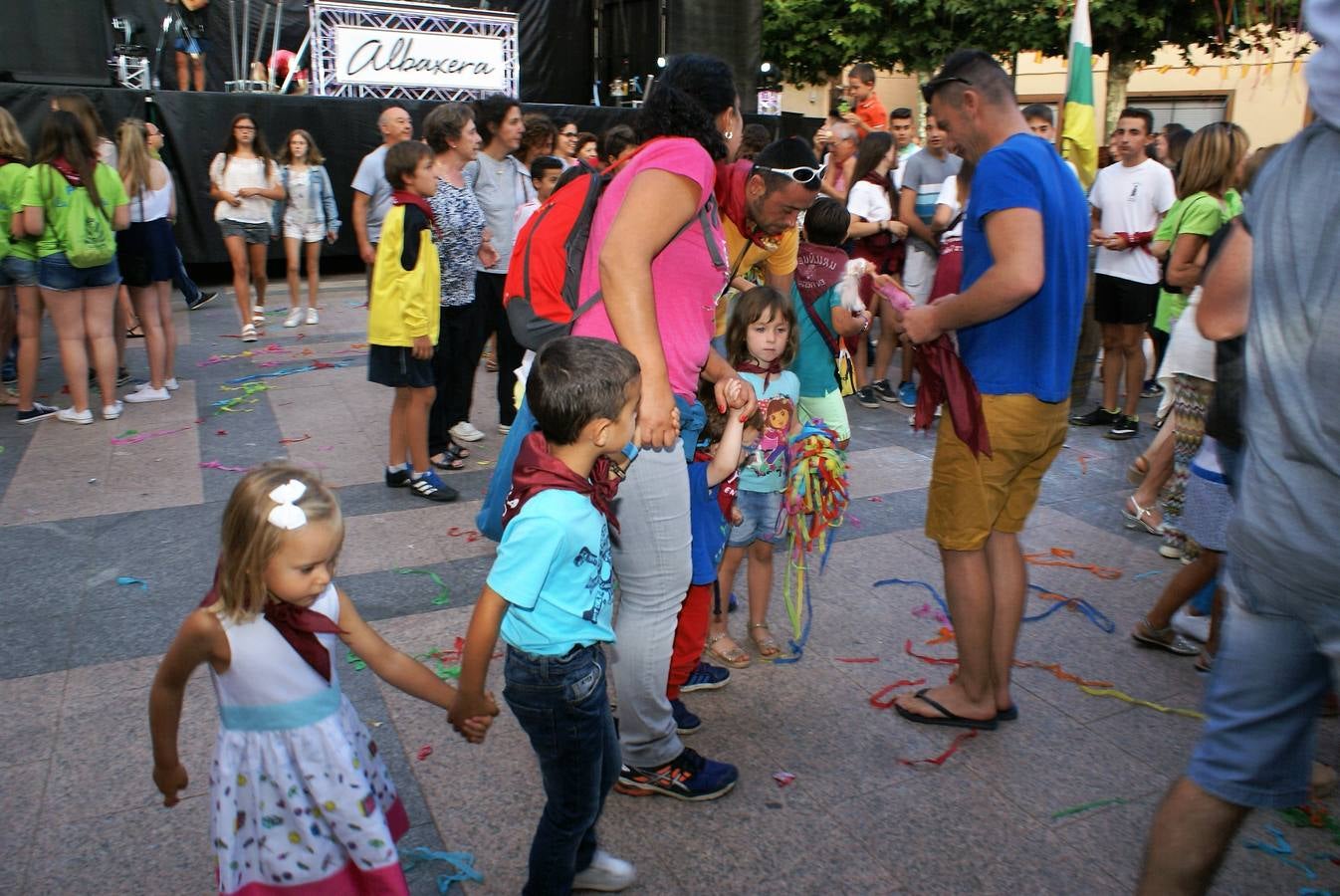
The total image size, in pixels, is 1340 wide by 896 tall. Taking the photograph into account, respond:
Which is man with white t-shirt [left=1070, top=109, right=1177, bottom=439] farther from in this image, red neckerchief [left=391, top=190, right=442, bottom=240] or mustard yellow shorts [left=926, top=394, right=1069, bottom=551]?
red neckerchief [left=391, top=190, right=442, bottom=240]

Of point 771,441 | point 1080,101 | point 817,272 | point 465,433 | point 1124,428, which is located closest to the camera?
point 771,441

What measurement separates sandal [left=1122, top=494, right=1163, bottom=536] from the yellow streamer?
1.75 m

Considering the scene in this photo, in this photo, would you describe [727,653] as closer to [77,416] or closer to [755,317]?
[755,317]

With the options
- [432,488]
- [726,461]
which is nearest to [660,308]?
[726,461]

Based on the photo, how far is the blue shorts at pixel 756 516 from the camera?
375 centimetres

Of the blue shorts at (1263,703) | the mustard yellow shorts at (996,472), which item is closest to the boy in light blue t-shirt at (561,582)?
the blue shorts at (1263,703)

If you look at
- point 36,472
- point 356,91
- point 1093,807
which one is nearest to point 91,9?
point 356,91

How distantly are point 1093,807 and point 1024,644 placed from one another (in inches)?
40.9

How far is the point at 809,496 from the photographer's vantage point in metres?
3.66

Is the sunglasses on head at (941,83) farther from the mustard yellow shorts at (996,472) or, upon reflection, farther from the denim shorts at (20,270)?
the denim shorts at (20,270)

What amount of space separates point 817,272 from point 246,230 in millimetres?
6520

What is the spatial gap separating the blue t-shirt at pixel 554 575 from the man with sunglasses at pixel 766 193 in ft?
3.80

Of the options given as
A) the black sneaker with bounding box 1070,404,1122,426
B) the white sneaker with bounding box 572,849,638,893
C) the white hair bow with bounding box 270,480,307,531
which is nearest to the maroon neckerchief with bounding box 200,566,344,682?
Answer: the white hair bow with bounding box 270,480,307,531

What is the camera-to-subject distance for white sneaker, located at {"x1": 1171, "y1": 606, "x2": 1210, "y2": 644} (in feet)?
12.6
